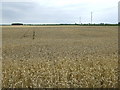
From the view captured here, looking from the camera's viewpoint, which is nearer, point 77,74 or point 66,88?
point 66,88

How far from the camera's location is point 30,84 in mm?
7457

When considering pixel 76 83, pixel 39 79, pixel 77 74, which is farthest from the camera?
pixel 77 74

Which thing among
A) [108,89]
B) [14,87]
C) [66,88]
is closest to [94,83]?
[108,89]

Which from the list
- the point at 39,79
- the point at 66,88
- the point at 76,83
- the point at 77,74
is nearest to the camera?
the point at 66,88

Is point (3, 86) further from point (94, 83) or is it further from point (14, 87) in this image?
point (94, 83)

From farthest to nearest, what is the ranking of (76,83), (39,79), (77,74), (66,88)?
(77,74), (39,79), (76,83), (66,88)

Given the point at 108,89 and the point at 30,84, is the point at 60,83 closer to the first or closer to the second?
the point at 30,84

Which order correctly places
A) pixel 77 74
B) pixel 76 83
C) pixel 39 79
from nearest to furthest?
pixel 76 83 → pixel 39 79 → pixel 77 74

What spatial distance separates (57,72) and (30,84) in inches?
62.6

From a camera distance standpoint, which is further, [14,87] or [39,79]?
[39,79]

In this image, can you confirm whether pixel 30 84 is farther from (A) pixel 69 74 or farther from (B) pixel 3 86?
(A) pixel 69 74

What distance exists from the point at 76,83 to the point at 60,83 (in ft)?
1.67

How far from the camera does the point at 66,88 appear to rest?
22.8 ft

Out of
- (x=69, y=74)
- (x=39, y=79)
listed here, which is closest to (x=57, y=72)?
(x=69, y=74)
